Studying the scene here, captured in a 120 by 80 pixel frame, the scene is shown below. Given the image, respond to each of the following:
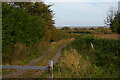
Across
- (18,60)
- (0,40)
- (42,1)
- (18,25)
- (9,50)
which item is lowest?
(18,60)

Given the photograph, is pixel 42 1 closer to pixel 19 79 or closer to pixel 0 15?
pixel 0 15

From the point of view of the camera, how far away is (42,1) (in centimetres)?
2823

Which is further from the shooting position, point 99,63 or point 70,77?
point 99,63

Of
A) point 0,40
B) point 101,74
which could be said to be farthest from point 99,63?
point 0,40

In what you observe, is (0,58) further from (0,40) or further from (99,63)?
(99,63)

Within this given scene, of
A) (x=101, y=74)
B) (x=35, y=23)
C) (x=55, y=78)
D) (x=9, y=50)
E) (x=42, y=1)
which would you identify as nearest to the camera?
(x=55, y=78)

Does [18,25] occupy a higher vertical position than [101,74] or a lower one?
higher

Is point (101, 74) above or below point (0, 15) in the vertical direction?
below

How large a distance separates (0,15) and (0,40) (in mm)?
1342

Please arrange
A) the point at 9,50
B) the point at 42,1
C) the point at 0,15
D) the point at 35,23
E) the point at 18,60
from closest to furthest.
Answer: the point at 0,15 < the point at 9,50 < the point at 18,60 < the point at 35,23 < the point at 42,1

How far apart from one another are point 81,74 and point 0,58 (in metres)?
5.31

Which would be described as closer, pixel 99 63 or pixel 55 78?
pixel 55 78

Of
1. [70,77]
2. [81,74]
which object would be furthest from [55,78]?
[81,74]

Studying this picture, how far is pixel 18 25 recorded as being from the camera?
42.3 ft
